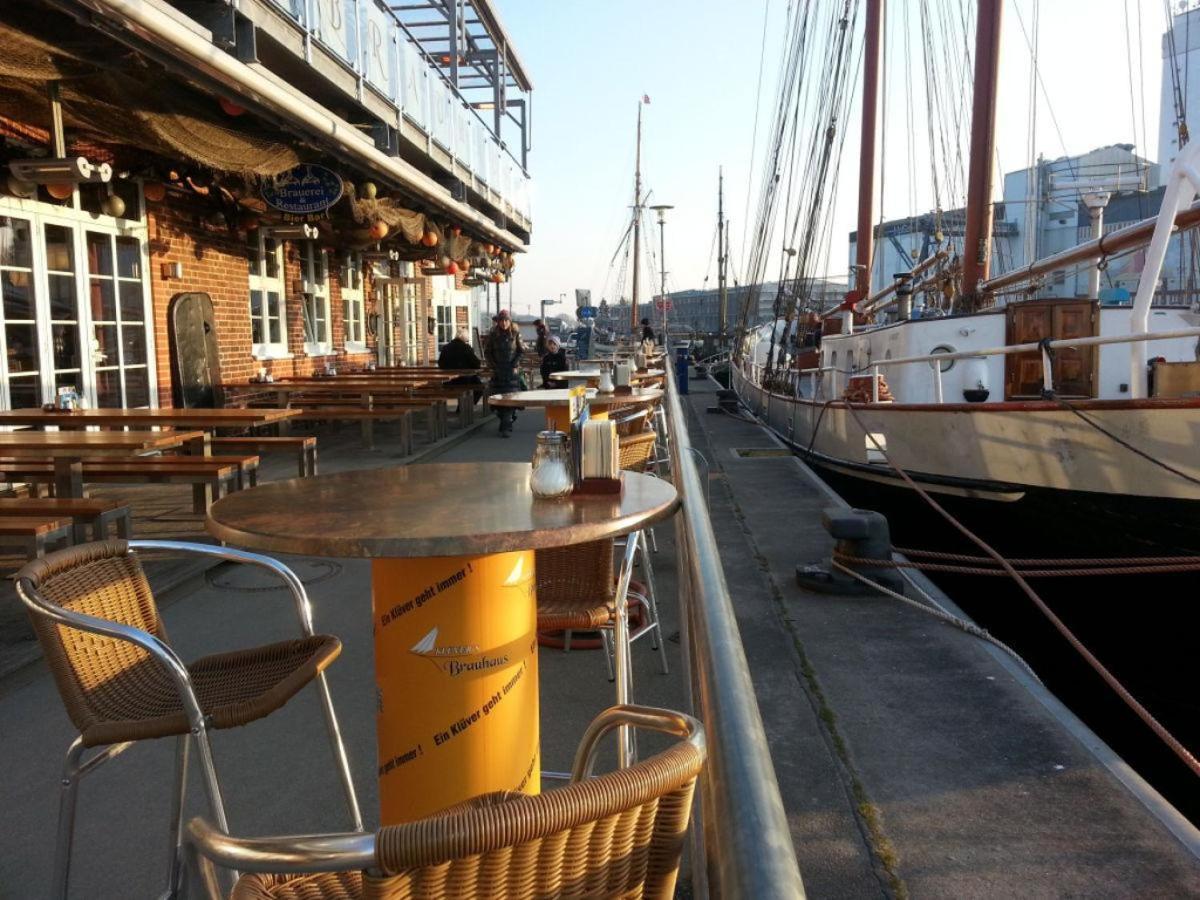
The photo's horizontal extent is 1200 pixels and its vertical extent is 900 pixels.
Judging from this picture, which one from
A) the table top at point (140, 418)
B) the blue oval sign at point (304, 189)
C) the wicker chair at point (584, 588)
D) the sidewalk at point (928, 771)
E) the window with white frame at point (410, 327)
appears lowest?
the sidewalk at point (928, 771)

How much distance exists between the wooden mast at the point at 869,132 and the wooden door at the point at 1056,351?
30.5ft

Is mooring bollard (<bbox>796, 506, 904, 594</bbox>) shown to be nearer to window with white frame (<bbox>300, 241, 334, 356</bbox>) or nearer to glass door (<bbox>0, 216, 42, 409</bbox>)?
glass door (<bbox>0, 216, 42, 409</bbox>)

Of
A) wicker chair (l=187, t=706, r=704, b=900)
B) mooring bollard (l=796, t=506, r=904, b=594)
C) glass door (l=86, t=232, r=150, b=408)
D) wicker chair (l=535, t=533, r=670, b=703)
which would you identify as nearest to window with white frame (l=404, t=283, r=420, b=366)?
glass door (l=86, t=232, r=150, b=408)

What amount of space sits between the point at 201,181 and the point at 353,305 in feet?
20.8

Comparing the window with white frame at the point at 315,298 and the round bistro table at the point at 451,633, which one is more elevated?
the window with white frame at the point at 315,298

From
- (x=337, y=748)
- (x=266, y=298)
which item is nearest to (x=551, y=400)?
(x=337, y=748)

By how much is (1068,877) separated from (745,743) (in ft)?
6.76

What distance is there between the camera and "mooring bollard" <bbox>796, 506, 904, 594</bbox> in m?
5.12

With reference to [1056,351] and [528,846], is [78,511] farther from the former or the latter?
[1056,351]

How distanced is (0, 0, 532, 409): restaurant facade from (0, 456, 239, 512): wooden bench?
1634mm

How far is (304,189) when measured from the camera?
9.44 metres

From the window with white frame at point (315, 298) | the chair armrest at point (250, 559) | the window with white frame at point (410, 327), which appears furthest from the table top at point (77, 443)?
the window with white frame at point (410, 327)

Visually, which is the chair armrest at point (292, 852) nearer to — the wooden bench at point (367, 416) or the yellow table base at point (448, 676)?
the yellow table base at point (448, 676)

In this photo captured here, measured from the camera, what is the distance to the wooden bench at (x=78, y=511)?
4.82 meters
